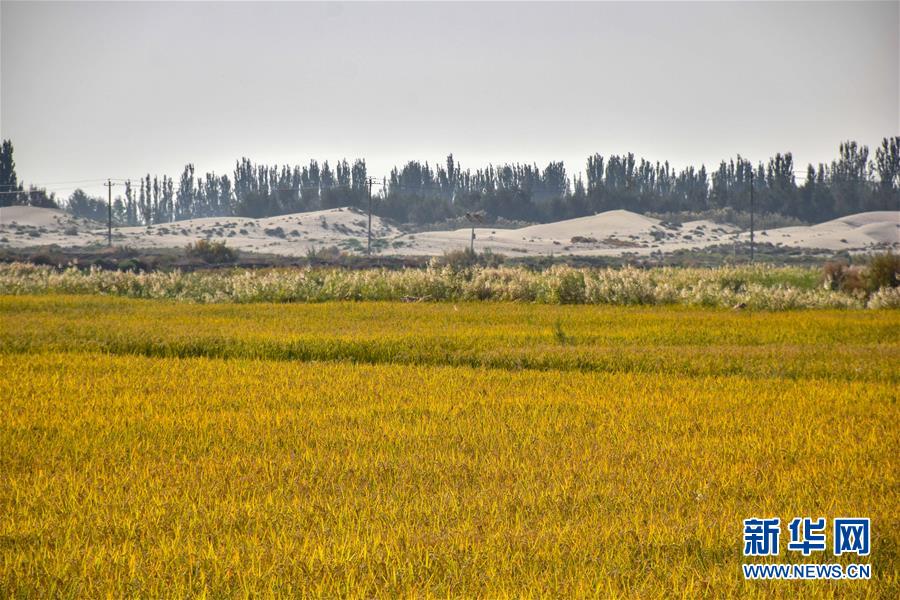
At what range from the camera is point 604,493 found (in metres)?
6.50

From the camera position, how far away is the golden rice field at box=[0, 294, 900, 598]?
509 cm

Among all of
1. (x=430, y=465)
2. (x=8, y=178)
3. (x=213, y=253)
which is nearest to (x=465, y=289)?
(x=430, y=465)

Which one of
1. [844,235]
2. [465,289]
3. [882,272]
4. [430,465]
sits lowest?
[430,465]

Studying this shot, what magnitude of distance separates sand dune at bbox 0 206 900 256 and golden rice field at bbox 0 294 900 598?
70180mm

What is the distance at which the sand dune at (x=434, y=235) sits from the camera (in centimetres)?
9000

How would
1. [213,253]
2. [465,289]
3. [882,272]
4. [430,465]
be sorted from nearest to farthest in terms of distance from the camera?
[430,465], [465,289], [882,272], [213,253]

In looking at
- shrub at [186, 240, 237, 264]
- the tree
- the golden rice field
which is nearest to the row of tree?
the tree

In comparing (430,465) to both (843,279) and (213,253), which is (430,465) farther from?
(213,253)

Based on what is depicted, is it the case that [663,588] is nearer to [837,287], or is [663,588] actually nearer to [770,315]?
[770,315]

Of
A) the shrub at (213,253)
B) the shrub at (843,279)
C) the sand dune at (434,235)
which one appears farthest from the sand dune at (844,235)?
the shrub at (213,253)

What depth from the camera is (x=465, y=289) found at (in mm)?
28469

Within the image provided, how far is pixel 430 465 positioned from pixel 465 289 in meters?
21.2

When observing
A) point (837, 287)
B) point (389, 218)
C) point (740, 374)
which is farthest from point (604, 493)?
point (389, 218)

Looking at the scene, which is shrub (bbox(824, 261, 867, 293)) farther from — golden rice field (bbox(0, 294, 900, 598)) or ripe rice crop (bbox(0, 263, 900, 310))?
golden rice field (bbox(0, 294, 900, 598))
